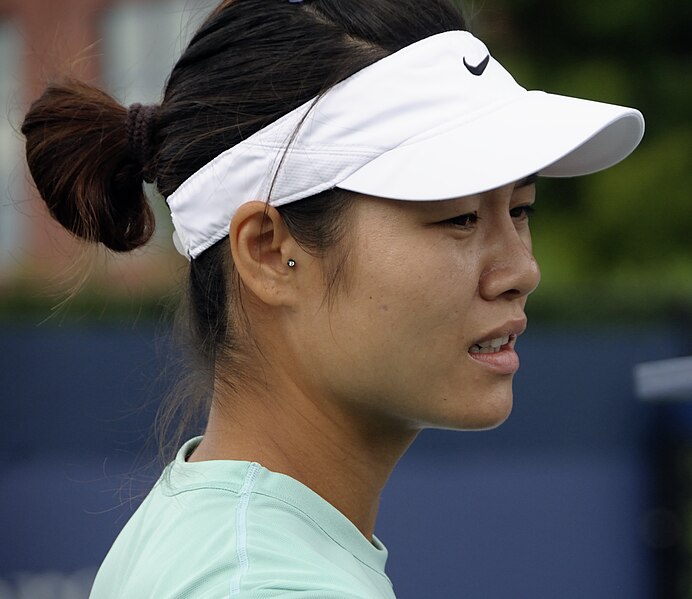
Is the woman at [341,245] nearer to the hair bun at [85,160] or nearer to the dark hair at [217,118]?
the dark hair at [217,118]

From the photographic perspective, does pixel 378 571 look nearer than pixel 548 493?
Yes

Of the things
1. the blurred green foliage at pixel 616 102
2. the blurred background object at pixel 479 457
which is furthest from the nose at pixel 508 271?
the blurred green foliage at pixel 616 102

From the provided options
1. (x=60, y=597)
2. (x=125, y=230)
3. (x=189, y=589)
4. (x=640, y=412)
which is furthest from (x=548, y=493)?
(x=189, y=589)

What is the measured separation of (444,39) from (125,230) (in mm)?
602

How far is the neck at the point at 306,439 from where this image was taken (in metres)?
1.55

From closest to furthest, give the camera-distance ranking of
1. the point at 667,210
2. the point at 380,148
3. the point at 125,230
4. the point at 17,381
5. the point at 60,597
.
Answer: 1. the point at 380,148
2. the point at 125,230
3. the point at 60,597
4. the point at 17,381
5. the point at 667,210

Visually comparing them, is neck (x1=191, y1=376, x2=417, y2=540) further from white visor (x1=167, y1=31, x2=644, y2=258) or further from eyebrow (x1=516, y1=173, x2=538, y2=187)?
eyebrow (x1=516, y1=173, x2=538, y2=187)

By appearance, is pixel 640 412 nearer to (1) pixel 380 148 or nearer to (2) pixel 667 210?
(2) pixel 667 210

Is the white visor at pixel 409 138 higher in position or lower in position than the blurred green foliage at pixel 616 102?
higher

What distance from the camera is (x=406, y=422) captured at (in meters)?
1.57

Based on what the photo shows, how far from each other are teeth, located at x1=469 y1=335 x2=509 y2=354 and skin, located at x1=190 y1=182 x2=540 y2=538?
0.06 ft

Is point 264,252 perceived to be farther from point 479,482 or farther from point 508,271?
point 479,482

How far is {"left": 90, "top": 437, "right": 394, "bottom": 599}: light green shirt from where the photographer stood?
4.00 feet

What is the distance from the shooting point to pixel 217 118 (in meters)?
1.58
